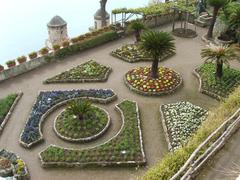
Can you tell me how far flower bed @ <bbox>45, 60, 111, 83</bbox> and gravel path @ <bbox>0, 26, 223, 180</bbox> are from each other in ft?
1.22

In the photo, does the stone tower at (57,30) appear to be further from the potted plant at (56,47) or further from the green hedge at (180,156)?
the green hedge at (180,156)

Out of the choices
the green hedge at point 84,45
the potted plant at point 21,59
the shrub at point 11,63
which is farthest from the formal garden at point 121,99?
the shrub at point 11,63

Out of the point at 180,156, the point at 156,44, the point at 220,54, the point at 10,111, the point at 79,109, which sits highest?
the point at 180,156

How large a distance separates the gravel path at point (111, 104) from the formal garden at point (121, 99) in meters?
0.08

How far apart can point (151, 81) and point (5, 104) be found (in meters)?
9.09

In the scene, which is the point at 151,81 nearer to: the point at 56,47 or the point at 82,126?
the point at 82,126

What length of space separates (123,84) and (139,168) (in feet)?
26.0

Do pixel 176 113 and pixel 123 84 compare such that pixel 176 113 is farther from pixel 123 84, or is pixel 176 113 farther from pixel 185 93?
pixel 123 84

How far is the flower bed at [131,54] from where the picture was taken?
2619cm

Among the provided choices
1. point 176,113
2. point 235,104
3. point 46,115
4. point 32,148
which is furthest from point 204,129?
point 46,115

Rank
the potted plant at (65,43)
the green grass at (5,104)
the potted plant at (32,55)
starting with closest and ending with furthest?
the green grass at (5,104) < the potted plant at (32,55) < the potted plant at (65,43)

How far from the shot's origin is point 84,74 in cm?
2428

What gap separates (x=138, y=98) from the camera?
72.2ft

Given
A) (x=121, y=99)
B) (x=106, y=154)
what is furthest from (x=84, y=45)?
(x=106, y=154)
